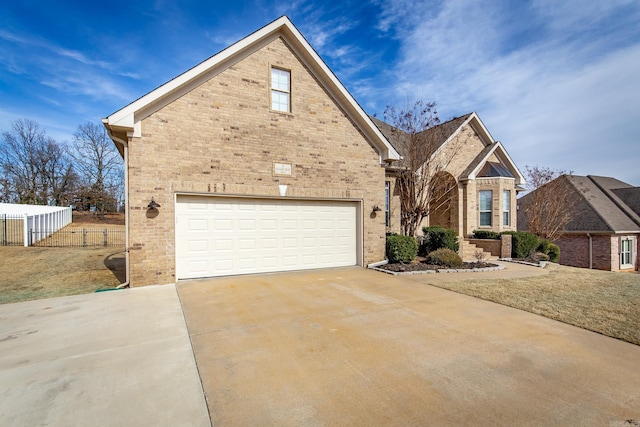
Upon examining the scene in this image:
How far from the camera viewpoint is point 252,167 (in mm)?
9047

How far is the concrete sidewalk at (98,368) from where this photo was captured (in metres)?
2.71

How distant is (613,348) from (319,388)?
4.07 m

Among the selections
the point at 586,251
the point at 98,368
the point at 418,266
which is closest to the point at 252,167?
the point at 98,368

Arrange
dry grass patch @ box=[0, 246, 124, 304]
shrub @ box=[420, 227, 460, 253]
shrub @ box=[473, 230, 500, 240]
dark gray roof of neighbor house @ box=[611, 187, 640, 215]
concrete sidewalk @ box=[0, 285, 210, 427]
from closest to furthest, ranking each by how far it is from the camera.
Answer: concrete sidewalk @ box=[0, 285, 210, 427], dry grass patch @ box=[0, 246, 124, 304], shrub @ box=[420, 227, 460, 253], shrub @ box=[473, 230, 500, 240], dark gray roof of neighbor house @ box=[611, 187, 640, 215]

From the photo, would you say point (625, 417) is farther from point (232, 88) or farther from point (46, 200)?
point (46, 200)

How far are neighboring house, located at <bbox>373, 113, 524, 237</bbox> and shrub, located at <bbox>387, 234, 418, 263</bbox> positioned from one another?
578 centimetres

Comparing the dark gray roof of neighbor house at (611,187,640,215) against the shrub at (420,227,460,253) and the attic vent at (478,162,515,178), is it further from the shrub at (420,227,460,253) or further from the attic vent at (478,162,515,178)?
the shrub at (420,227,460,253)

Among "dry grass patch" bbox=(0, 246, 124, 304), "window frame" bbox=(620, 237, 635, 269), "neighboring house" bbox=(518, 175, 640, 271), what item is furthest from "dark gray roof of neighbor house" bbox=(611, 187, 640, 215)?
"dry grass patch" bbox=(0, 246, 124, 304)

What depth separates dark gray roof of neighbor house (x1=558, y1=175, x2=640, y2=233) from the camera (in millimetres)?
20422

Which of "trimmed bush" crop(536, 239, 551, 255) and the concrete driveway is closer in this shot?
the concrete driveway

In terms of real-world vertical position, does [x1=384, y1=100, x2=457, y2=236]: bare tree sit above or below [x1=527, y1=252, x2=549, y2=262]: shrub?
above

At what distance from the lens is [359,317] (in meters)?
5.33

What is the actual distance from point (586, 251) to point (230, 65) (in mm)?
25337

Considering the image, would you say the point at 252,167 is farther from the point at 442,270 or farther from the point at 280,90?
the point at 442,270
